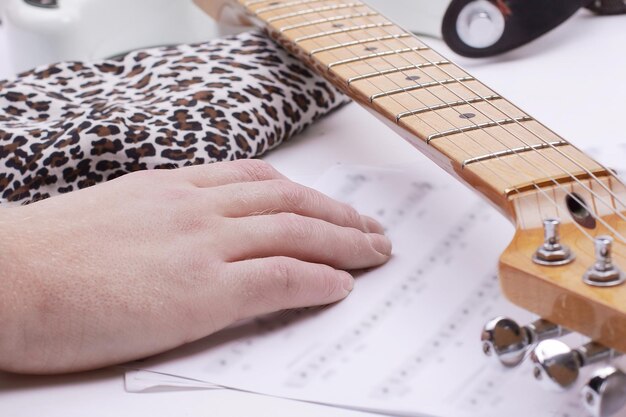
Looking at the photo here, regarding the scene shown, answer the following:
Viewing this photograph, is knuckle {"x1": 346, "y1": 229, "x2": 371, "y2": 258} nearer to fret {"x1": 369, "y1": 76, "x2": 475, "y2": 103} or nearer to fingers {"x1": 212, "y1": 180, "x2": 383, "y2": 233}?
fingers {"x1": 212, "y1": 180, "x2": 383, "y2": 233}

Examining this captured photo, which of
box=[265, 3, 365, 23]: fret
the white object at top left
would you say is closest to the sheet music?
box=[265, 3, 365, 23]: fret

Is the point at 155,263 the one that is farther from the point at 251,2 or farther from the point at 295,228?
the point at 251,2

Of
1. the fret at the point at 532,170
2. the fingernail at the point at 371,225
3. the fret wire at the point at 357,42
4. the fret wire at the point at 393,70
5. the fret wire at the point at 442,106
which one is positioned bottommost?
the fingernail at the point at 371,225

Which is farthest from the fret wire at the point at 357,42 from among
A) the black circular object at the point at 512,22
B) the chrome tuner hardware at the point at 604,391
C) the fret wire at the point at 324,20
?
the chrome tuner hardware at the point at 604,391

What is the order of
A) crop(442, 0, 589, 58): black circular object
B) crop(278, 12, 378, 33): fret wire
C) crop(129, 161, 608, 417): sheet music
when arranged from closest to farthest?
crop(129, 161, 608, 417): sheet music < crop(278, 12, 378, 33): fret wire < crop(442, 0, 589, 58): black circular object

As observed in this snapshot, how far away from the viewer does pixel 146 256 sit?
80 cm

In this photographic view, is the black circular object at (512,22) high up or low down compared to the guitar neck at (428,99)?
down

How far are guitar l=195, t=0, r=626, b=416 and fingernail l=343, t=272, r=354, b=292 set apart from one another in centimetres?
13

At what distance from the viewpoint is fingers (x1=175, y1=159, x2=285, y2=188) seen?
914 mm

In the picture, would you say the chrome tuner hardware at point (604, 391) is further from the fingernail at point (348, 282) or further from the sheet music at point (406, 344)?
the fingernail at point (348, 282)

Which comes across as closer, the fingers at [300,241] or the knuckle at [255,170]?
the fingers at [300,241]

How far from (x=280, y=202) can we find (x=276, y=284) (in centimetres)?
10

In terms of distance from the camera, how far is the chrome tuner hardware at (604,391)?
1.97 ft

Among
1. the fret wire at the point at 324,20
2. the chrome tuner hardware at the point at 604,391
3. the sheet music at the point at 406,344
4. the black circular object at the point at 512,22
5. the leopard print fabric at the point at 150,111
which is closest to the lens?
the chrome tuner hardware at the point at 604,391
